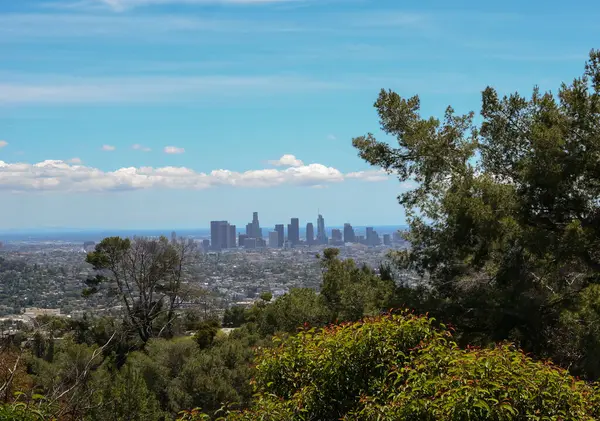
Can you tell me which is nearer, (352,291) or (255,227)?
(352,291)

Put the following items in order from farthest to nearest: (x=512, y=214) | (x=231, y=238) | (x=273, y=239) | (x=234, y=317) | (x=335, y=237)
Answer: (x=273, y=239), (x=231, y=238), (x=335, y=237), (x=234, y=317), (x=512, y=214)

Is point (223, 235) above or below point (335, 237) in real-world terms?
above

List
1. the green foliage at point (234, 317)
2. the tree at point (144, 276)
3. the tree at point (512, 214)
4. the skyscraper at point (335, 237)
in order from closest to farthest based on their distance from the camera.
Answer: the tree at point (512, 214) → the tree at point (144, 276) → the green foliage at point (234, 317) → the skyscraper at point (335, 237)

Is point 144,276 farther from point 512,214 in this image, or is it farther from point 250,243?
point 250,243

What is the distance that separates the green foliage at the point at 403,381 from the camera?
4473 millimetres

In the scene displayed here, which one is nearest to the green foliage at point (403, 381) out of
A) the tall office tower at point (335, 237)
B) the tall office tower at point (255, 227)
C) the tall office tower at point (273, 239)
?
the tall office tower at point (335, 237)

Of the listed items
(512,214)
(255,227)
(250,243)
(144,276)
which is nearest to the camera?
(512,214)

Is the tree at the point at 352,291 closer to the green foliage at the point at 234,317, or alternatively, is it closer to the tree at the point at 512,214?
the tree at the point at 512,214

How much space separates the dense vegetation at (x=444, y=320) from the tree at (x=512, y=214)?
32mm

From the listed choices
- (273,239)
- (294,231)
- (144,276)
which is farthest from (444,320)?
(273,239)

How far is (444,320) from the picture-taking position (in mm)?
13266

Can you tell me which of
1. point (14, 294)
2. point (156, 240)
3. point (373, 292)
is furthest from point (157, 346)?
point (14, 294)

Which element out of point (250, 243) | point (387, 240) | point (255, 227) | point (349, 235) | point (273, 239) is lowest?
point (250, 243)

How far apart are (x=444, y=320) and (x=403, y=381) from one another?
827 cm
